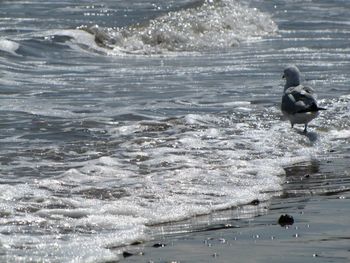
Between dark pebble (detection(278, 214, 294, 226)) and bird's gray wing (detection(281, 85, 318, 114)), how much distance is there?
3724mm

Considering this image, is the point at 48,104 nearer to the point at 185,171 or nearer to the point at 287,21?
the point at 185,171

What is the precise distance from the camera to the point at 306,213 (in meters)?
6.42

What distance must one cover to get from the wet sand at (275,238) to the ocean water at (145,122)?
16 centimetres

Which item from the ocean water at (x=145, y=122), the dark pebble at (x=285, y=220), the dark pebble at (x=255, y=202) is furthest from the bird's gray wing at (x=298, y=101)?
the dark pebble at (x=285, y=220)

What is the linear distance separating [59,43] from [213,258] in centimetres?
1195

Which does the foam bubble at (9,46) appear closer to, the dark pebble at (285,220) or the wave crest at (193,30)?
the wave crest at (193,30)

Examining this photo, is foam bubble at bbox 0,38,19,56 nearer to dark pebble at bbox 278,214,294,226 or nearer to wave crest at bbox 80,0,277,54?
wave crest at bbox 80,0,277,54

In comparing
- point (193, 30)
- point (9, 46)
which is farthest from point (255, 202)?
point (193, 30)

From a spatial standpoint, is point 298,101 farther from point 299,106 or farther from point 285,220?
point 285,220

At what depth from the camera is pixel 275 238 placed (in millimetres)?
5734

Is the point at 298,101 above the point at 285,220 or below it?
below

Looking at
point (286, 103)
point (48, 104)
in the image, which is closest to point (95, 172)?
point (286, 103)

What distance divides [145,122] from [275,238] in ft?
14.6

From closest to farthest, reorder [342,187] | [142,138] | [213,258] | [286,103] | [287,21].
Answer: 1. [213,258]
2. [342,187]
3. [142,138]
4. [286,103]
5. [287,21]
